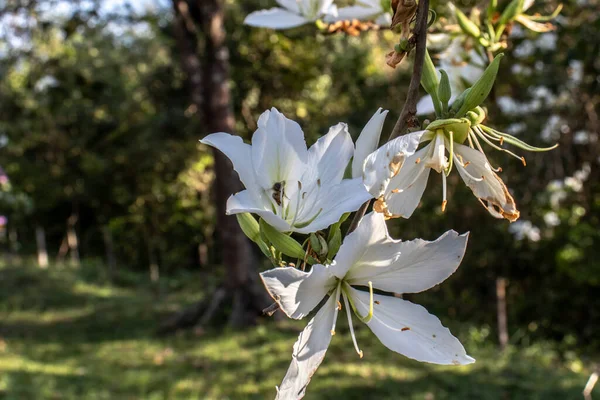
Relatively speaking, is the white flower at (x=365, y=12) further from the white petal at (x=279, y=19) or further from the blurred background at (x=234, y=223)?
the blurred background at (x=234, y=223)

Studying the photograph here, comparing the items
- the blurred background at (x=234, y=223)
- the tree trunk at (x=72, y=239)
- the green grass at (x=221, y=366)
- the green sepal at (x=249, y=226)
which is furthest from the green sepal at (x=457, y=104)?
the tree trunk at (x=72, y=239)

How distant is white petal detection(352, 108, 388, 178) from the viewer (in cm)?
55

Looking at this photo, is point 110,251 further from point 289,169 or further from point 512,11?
point 289,169

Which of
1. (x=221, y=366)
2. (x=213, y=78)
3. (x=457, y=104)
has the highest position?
(x=213, y=78)

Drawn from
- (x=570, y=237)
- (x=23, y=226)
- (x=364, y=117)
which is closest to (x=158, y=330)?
(x=364, y=117)

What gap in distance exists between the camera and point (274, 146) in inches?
24.2

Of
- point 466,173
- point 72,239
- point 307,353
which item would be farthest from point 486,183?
point 72,239

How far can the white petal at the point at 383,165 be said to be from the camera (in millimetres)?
515

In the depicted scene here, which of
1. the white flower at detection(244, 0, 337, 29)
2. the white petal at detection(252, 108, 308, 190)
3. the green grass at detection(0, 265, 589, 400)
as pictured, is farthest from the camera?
the green grass at detection(0, 265, 589, 400)

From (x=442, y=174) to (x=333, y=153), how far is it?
0.34ft

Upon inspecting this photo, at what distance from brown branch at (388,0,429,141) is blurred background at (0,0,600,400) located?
0.77 m

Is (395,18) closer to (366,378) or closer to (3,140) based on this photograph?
(366,378)

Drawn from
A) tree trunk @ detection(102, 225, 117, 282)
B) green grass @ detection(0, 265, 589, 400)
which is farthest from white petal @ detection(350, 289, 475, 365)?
tree trunk @ detection(102, 225, 117, 282)

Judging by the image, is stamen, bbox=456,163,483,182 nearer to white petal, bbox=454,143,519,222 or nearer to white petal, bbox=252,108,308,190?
white petal, bbox=454,143,519,222
